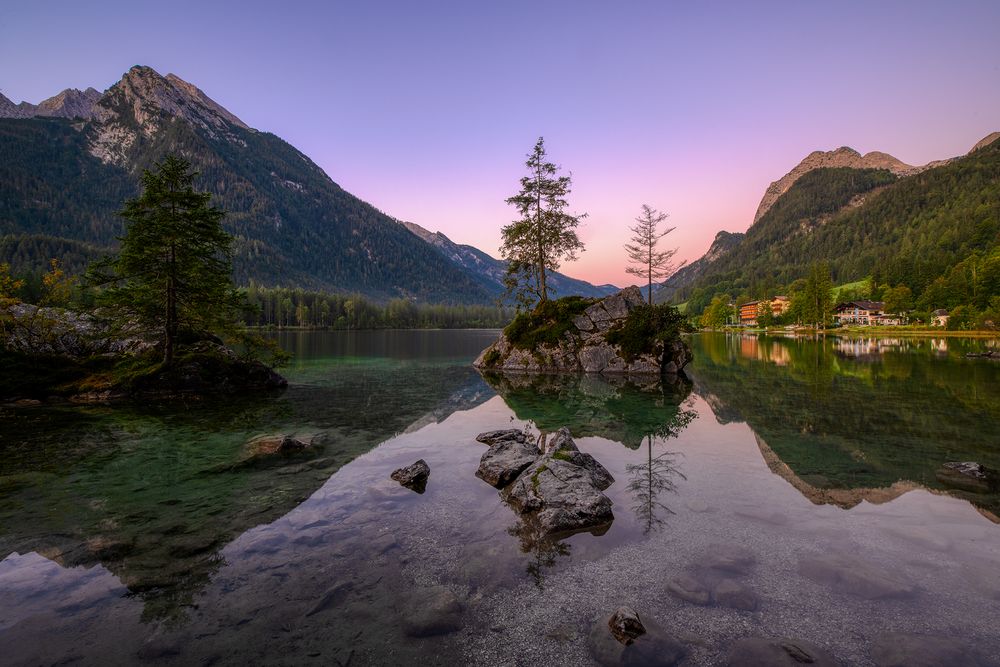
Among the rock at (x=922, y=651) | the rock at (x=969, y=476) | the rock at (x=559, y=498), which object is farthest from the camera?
the rock at (x=969, y=476)

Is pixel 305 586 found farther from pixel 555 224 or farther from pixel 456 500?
pixel 555 224

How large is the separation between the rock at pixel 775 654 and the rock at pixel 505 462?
276 inches

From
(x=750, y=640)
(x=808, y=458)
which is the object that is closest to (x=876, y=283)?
(x=808, y=458)

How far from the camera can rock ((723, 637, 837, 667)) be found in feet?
16.7

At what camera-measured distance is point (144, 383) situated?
24.2m

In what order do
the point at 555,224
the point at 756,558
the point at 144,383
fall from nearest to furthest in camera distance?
the point at 756,558 → the point at 144,383 → the point at 555,224

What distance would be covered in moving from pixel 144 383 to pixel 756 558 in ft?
96.8

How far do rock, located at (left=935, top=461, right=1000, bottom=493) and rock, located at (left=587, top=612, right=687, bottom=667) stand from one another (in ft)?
34.1

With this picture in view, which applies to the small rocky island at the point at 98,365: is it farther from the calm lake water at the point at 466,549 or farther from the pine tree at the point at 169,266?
the calm lake water at the point at 466,549

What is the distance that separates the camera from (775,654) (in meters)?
5.22

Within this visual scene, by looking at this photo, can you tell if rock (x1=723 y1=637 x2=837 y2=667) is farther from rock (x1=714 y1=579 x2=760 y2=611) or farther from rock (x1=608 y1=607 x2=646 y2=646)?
rock (x1=608 y1=607 x2=646 y2=646)

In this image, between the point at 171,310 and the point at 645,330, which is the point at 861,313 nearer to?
the point at 645,330

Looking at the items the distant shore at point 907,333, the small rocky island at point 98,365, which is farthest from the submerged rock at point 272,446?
the distant shore at point 907,333

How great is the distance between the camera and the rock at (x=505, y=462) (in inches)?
469
